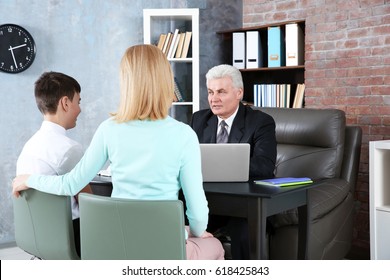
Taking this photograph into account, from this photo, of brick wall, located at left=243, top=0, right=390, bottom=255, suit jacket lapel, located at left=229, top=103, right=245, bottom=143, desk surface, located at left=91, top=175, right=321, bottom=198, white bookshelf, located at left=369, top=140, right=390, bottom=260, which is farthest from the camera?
brick wall, located at left=243, top=0, right=390, bottom=255

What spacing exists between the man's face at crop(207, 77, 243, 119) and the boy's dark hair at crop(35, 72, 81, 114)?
3.38 ft

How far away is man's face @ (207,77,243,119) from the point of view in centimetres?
339

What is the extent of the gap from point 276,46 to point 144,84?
3144 millimetres

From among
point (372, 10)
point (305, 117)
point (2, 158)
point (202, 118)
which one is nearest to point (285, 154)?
point (305, 117)

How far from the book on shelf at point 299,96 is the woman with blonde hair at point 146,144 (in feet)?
9.56

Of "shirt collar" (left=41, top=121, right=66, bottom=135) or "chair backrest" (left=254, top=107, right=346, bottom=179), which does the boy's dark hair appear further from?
"chair backrest" (left=254, top=107, right=346, bottom=179)

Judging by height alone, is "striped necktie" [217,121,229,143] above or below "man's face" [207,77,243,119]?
below

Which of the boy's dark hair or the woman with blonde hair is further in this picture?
the boy's dark hair

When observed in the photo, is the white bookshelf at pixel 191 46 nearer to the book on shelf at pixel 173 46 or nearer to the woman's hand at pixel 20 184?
the book on shelf at pixel 173 46

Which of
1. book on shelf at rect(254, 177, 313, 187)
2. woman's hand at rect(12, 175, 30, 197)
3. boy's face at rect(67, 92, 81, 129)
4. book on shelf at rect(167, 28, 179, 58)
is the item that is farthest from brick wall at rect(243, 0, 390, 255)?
woman's hand at rect(12, 175, 30, 197)

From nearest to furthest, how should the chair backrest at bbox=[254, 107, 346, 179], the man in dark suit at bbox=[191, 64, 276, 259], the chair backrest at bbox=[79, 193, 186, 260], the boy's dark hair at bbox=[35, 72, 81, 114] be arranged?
the chair backrest at bbox=[79, 193, 186, 260]
the boy's dark hair at bbox=[35, 72, 81, 114]
the man in dark suit at bbox=[191, 64, 276, 259]
the chair backrest at bbox=[254, 107, 346, 179]

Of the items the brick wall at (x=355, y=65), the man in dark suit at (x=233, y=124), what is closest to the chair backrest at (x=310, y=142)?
the man in dark suit at (x=233, y=124)

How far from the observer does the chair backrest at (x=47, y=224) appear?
217 cm

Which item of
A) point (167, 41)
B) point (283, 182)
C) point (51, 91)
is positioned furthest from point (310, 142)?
point (167, 41)
